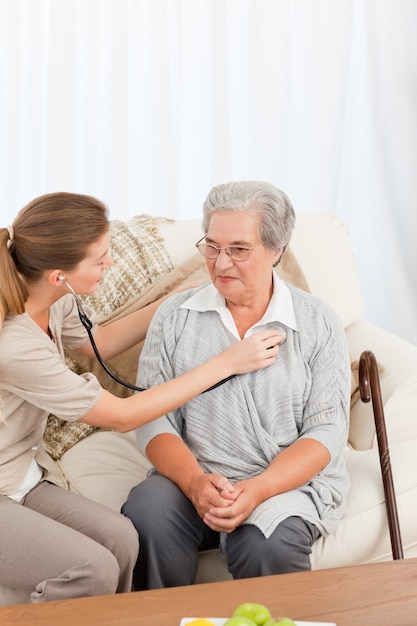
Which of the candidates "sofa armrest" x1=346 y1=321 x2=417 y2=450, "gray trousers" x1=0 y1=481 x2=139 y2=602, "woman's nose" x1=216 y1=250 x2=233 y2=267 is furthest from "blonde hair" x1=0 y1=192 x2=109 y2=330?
"sofa armrest" x1=346 y1=321 x2=417 y2=450

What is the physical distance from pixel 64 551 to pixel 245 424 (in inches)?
20.6

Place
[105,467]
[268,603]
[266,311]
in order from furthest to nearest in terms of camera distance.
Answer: [105,467], [266,311], [268,603]

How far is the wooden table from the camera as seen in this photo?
147cm

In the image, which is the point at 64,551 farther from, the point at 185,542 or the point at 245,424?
the point at 245,424

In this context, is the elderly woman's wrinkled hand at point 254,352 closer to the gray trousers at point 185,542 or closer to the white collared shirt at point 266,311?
the white collared shirt at point 266,311

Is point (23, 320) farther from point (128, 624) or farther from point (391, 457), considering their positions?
point (391, 457)

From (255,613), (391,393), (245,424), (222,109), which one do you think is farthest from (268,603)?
(222,109)

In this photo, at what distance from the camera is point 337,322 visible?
84.3 inches

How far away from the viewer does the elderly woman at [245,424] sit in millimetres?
1886

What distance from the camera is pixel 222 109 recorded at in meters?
3.61

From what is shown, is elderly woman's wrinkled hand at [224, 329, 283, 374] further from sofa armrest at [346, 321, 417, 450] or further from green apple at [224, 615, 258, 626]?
green apple at [224, 615, 258, 626]

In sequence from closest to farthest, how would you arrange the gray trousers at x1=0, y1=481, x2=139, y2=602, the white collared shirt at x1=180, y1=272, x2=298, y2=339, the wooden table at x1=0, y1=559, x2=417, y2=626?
the wooden table at x1=0, y1=559, x2=417, y2=626 < the gray trousers at x1=0, y1=481, x2=139, y2=602 < the white collared shirt at x1=180, y1=272, x2=298, y2=339

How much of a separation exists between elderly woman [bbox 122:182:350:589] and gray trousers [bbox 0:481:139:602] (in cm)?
8

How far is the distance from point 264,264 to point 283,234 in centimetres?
8
